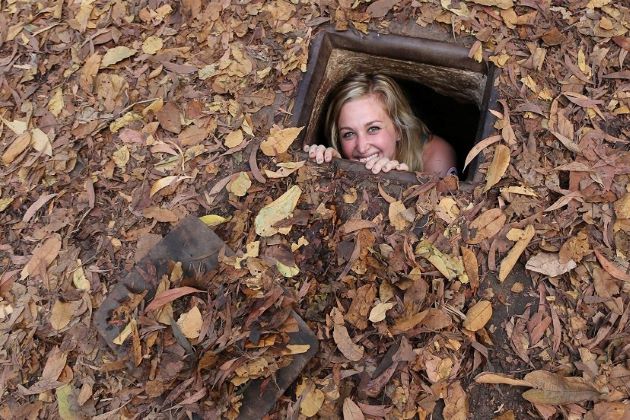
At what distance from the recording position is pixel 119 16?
10.5 feet

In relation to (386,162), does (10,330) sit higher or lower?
lower

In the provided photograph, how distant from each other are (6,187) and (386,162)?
6.50 ft

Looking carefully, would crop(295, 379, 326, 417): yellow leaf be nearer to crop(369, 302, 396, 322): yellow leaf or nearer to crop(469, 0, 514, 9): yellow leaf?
crop(369, 302, 396, 322): yellow leaf

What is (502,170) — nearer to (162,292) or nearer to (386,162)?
(386,162)

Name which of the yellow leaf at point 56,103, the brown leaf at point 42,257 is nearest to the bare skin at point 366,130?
the yellow leaf at point 56,103

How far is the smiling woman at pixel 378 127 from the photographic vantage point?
130 inches

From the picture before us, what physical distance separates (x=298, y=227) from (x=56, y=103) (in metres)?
1.60

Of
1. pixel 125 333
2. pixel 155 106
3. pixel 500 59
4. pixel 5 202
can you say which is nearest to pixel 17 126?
pixel 5 202

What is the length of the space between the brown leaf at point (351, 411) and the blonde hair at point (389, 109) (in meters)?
1.76

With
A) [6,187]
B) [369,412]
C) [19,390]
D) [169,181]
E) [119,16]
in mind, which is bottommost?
[19,390]

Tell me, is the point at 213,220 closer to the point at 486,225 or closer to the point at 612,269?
the point at 486,225

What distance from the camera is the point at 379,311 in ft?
7.41

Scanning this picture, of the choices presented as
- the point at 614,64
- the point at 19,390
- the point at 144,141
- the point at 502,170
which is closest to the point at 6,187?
the point at 144,141

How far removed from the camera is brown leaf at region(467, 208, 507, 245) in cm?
239
